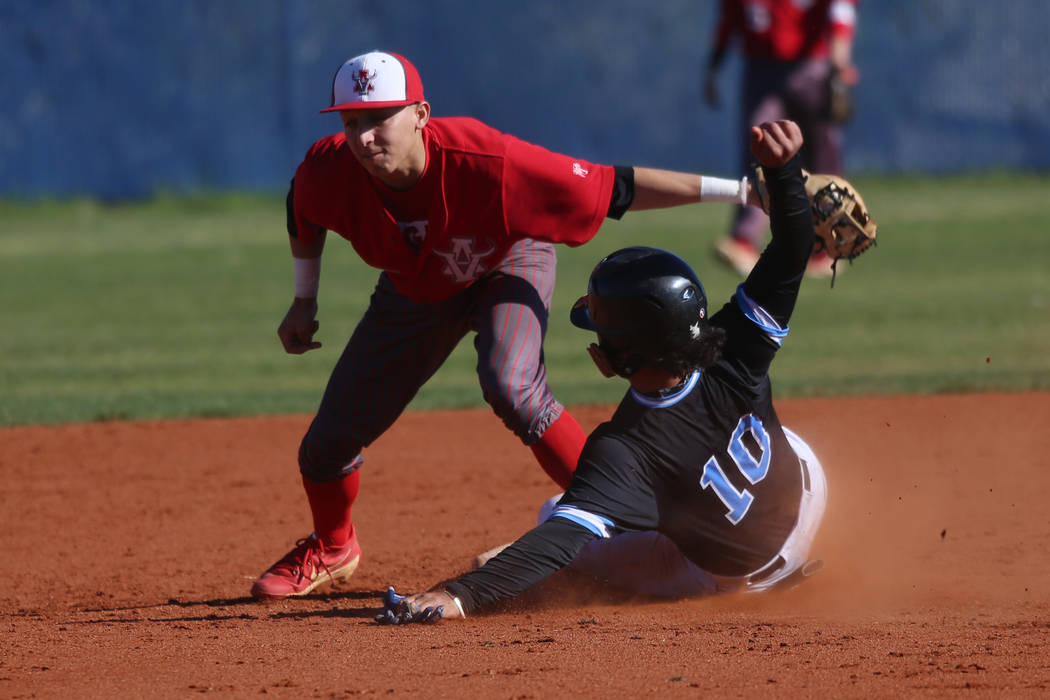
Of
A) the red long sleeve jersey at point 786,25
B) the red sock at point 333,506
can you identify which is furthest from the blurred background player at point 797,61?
the red sock at point 333,506

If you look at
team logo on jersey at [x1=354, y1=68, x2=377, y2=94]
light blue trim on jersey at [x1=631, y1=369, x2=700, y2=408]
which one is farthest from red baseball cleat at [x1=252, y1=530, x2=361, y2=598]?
team logo on jersey at [x1=354, y1=68, x2=377, y2=94]

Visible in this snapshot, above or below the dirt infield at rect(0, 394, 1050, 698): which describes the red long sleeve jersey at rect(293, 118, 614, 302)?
above

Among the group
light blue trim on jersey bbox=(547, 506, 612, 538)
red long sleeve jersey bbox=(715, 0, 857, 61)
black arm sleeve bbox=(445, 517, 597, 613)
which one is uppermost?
red long sleeve jersey bbox=(715, 0, 857, 61)

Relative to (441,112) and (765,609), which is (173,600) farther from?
(441,112)

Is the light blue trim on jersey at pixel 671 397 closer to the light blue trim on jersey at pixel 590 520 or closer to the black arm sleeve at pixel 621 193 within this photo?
the light blue trim on jersey at pixel 590 520

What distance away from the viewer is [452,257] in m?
4.47

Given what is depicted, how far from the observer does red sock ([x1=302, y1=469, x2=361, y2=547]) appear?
16.0 ft

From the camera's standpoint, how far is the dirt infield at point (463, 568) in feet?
11.3

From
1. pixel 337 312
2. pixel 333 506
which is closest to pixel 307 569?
pixel 333 506

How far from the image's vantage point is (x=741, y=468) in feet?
13.1

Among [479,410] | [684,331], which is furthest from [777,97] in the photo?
[684,331]

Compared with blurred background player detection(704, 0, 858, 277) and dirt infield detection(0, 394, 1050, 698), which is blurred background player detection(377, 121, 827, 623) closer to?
Answer: dirt infield detection(0, 394, 1050, 698)

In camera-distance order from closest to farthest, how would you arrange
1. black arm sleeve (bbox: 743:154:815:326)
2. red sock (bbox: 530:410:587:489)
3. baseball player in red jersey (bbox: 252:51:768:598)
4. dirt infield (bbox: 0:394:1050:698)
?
dirt infield (bbox: 0:394:1050:698)
black arm sleeve (bbox: 743:154:815:326)
baseball player in red jersey (bbox: 252:51:768:598)
red sock (bbox: 530:410:587:489)

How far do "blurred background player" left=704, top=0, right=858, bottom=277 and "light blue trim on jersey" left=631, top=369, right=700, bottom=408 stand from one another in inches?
325
